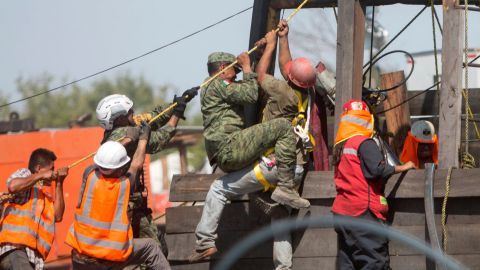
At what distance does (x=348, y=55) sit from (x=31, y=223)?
143 inches

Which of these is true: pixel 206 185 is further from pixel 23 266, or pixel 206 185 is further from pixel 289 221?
pixel 23 266

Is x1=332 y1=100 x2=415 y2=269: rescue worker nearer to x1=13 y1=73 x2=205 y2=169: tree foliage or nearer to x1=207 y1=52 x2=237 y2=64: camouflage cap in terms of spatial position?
x1=207 y1=52 x2=237 y2=64: camouflage cap

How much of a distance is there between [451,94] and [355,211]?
1494 millimetres

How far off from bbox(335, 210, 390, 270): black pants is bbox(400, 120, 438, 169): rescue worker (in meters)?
3.16

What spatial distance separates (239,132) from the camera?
961cm

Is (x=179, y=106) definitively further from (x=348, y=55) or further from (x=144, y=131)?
(x=348, y=55)

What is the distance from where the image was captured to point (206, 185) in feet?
33.3

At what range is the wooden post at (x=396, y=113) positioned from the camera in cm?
1302

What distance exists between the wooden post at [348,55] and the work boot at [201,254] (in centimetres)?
166

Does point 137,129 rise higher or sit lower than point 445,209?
higher

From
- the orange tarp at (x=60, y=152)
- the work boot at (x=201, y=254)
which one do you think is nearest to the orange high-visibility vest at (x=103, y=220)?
the work boot at (x=201, y=254)

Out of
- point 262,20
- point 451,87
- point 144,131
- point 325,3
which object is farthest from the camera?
point 262,20

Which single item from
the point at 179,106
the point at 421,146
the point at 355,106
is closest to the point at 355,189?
the point at 355,106

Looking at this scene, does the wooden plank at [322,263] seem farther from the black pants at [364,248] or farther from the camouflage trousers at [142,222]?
the camouflage trousers at [142,222]
